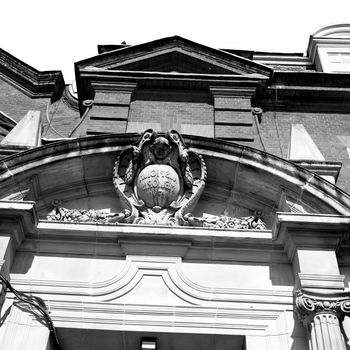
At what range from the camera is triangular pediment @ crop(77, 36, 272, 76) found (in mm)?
11008

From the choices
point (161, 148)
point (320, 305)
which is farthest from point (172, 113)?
point (320, 305)

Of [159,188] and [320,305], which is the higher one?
[159,188]

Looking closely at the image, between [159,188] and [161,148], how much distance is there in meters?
0.71

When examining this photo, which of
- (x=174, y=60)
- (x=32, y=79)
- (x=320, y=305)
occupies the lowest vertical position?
(x=320, y=305)

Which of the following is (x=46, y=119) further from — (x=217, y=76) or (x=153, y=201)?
(x=153, y=201)

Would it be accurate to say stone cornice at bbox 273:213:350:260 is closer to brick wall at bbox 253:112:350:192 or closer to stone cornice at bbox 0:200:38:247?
brick wall at bbox 253:112:350:192

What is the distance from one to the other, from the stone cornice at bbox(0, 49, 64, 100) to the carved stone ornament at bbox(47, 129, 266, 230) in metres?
6.59

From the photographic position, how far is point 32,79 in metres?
13.4

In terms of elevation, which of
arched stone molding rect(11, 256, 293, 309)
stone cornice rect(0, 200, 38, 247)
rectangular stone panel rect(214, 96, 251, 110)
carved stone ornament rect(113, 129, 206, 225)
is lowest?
arched stone molding rect(11, 256, 293, 309)

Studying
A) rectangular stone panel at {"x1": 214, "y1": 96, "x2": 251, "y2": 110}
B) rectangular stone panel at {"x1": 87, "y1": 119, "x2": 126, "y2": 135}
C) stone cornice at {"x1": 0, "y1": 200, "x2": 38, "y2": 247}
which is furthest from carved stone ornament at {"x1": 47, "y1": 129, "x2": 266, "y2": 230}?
rectangular stone panel at {"x1": 214, "y1": 96, "x2": 251, "y2": 110}

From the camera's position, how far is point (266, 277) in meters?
6.53

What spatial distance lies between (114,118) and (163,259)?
13.3 ft

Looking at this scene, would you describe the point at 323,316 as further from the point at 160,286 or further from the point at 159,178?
the point at 159,178

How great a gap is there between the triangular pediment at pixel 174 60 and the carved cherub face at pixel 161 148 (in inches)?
169
